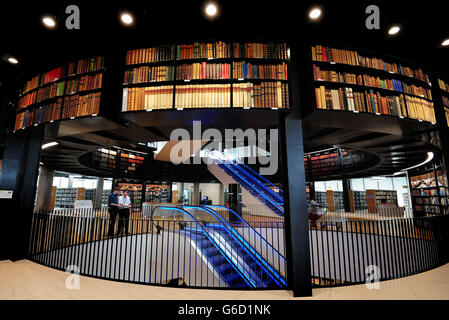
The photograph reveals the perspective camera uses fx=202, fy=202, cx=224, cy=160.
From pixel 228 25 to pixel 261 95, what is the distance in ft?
3.94

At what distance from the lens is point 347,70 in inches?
139

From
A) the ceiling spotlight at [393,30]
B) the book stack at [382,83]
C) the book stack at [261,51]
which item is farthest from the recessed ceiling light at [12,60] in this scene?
the ceiling spotlight at [393,30]

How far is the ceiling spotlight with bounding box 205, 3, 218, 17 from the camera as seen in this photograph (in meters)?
2.82

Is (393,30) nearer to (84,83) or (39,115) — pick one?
(84,83)

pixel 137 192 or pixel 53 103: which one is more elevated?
pixel 53 103

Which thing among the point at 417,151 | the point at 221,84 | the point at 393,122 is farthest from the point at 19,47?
the point at 417,151

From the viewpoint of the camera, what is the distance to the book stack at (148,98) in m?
3.17

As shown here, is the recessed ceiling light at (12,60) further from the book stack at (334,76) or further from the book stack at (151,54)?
the book stack at (334,76)

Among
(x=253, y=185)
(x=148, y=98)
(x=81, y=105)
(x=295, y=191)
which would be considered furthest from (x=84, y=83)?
(x=253, y=185)

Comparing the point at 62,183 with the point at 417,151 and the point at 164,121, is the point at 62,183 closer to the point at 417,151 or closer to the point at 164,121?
the point at 164,121

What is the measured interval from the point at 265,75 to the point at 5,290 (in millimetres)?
4778
